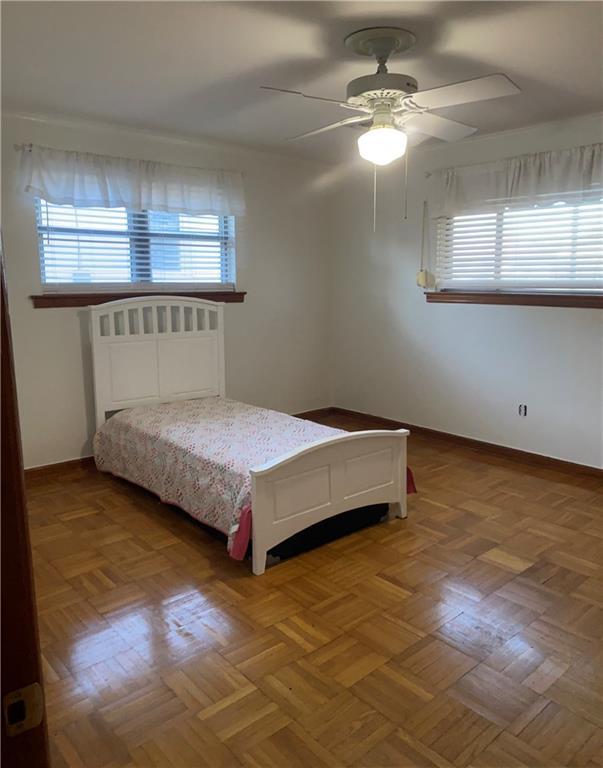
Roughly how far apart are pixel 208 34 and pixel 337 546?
2.46m

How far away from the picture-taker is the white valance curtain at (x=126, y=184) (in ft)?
12.8

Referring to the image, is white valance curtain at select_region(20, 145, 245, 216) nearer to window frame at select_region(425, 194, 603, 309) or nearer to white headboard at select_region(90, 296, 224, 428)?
white headboard at select_region(90, 296, 224, 428)

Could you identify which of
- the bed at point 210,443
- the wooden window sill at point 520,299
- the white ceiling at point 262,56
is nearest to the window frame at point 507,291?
the wooden window sill at point 520,299

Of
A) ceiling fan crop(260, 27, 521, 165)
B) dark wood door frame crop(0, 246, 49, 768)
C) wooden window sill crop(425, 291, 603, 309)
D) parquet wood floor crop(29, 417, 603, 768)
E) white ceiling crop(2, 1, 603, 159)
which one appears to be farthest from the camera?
wooden window sill crop(425, 291, 603, 309)

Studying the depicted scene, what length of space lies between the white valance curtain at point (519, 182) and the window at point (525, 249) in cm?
7

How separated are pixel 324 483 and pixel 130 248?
8.12ft

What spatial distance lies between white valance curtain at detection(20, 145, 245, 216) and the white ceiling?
1.03 ft

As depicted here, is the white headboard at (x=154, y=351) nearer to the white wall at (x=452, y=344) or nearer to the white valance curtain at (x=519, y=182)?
the white wall at (x=452, y=344)

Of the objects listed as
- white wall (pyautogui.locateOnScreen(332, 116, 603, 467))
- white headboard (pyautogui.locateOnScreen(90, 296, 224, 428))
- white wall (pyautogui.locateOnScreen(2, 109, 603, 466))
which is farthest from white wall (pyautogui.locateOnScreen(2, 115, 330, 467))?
white wall (pyautogui.locateOnScreen(332, 116, 603, 467))

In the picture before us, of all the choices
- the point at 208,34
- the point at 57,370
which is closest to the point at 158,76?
the point at 208,34

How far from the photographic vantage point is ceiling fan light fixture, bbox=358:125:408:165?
8.51 ft

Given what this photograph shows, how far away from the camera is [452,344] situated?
4.86 m

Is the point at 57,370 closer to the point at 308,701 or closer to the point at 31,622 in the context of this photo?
the point at 308,701

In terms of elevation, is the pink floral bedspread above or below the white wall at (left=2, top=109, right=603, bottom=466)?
below
